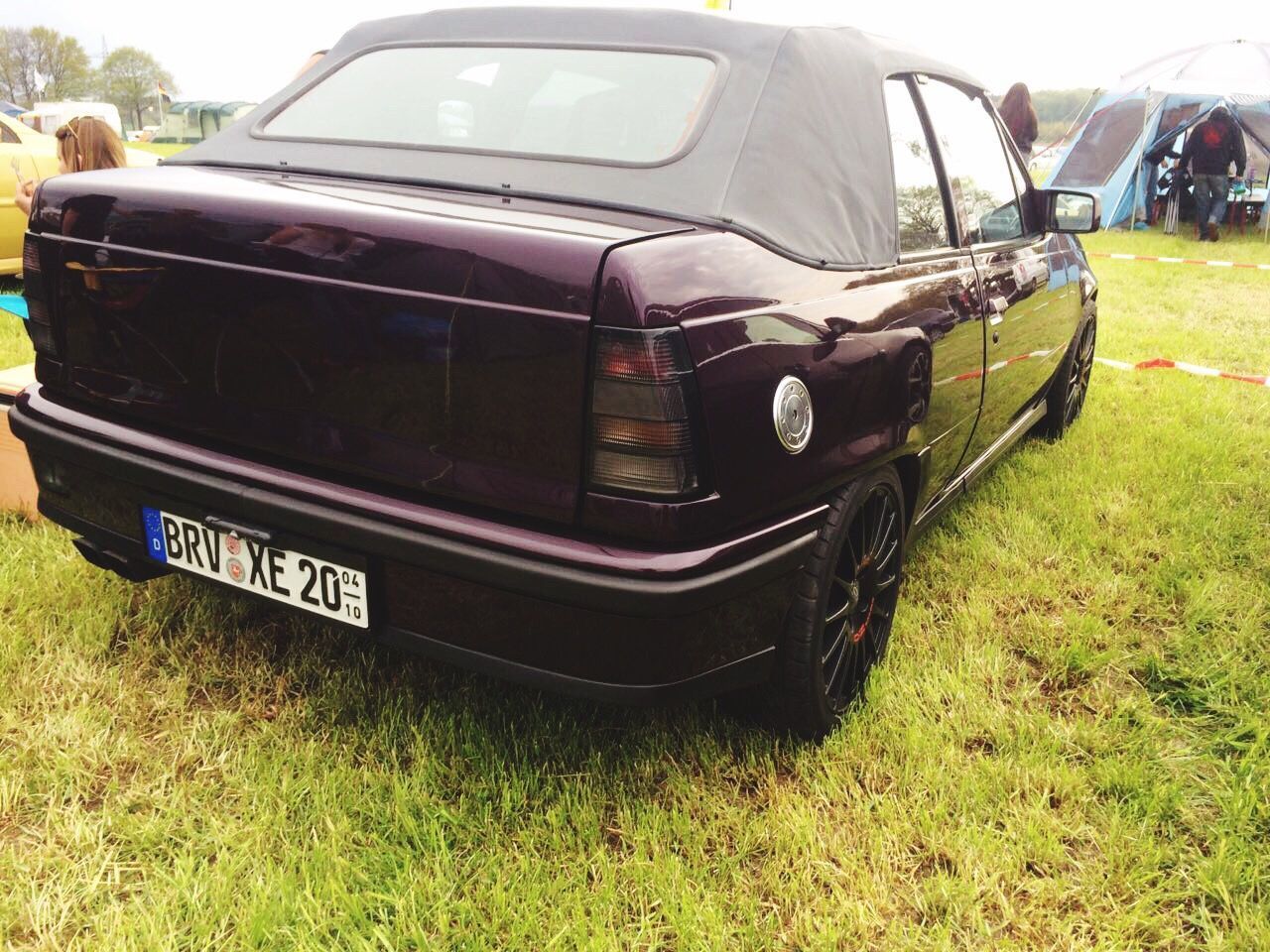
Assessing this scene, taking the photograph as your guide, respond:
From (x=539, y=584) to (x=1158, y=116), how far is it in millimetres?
15305

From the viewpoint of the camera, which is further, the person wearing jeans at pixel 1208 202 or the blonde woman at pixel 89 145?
the person wearing jeans at pixel 1208 202

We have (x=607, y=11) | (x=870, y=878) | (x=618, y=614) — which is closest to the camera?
(x=618, y=614)

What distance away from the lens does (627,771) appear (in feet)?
6.72

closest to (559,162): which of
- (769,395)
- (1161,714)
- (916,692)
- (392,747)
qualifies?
(769,395)

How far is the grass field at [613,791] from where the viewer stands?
168cm

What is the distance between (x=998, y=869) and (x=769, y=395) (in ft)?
3.28

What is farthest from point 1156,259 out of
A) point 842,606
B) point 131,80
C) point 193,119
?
point 131,80

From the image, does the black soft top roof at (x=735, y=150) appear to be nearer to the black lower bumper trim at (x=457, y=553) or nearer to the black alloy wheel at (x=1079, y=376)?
the black lower bumper trim at (x=457, y=553)

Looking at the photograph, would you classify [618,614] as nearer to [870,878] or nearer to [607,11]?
[870,878]

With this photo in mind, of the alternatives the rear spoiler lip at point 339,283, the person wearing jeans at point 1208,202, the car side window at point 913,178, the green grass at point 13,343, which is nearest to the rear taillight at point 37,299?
the rear spoiler lip at point 339,283

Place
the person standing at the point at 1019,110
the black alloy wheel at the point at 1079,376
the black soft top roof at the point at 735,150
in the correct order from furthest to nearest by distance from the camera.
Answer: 1. the person standing at the point at 1019,110
2. the black alloy wheel at the point at 1079,376
3. the black soft top roof at the point at 735,150

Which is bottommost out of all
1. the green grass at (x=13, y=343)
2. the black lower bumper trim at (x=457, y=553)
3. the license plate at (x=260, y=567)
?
the green grass at (x=13, y=343)

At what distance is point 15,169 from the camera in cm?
652

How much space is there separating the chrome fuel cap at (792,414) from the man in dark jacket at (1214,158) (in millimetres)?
13872
